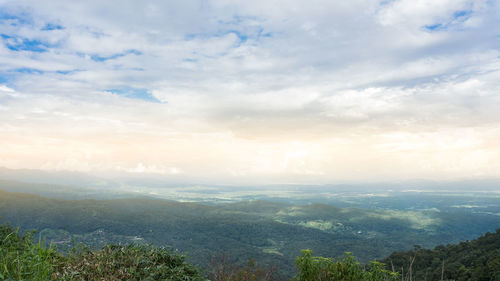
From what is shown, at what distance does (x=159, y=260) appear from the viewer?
5.26m

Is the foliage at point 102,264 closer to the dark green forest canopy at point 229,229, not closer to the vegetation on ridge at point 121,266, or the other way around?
the vegetation on ridge at point 121,266

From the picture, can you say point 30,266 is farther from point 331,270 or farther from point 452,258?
point 452,258

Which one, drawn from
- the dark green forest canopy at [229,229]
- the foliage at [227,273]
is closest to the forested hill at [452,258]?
the foliage at [227,273]

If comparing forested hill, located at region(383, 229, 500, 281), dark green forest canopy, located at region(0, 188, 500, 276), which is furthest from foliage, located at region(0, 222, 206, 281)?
dark green forest canopy, located at region(0, 188, 500, 276)

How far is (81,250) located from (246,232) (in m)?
119

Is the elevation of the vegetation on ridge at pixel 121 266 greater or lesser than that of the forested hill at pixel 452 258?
greater

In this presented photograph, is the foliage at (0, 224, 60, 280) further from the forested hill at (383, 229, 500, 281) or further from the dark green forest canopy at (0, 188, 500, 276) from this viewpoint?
the dark green forest canopy at (0, 188, 500, 276)

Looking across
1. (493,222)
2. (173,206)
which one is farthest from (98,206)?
(493,222)

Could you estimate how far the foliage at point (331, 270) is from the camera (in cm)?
604

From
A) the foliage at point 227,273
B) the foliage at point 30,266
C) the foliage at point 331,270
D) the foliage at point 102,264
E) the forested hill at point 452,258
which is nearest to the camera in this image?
the foliage at point 30,266

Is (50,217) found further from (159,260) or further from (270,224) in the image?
(159,260)

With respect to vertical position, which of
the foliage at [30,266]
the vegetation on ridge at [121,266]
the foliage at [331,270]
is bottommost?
the foliage at [331,270]

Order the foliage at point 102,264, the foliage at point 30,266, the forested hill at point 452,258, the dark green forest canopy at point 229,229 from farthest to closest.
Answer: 1. the dark green forest canopy at point 229,229
2. the forested hill at point 452,258
3. the foliage at point 102,264
4. the foliage at point 30,266

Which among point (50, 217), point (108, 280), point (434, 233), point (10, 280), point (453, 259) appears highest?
point (10, 280)
